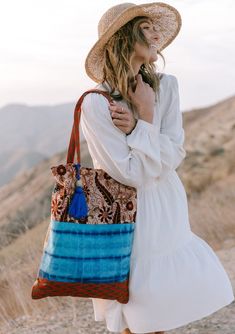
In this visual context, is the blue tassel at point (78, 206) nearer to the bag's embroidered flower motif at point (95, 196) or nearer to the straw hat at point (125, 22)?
the bag's embroidered flower motif at point (95, 196)

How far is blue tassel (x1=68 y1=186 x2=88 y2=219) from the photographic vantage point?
104 inches

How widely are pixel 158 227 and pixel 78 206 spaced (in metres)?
0.36

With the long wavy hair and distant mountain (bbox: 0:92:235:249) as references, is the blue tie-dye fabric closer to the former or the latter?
the long wavy hair

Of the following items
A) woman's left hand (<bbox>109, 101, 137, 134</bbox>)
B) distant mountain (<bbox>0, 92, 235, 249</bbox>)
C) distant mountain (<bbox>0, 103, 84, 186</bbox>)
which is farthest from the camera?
distant mountain (<bbox>0, 103, 84, 186</bbox>)

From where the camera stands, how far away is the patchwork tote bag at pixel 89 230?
2643mm

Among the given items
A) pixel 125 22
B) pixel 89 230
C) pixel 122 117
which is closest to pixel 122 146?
pixel 122 117

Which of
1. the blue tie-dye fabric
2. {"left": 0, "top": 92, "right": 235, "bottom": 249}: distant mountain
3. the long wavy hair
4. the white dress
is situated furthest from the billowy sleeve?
{"left": 0, "top": 92, "right": 235, "bottom": 249}: distant mountain

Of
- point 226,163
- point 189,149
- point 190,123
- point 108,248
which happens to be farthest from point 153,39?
point 190,123

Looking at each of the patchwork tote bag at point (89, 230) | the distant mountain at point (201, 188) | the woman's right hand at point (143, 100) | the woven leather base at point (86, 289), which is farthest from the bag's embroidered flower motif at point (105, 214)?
the distant mountain at point (201, 188)

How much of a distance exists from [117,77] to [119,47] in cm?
14

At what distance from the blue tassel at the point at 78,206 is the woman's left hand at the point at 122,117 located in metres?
0.31

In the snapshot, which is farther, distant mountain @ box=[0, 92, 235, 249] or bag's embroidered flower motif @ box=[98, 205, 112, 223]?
distant mountain @ box=[0, 92, 235, 249]

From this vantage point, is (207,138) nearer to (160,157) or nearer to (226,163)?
(226,163)

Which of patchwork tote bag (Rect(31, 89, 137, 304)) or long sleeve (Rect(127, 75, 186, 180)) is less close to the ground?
long sleeve (Rect(127, 75, 186, 180))
